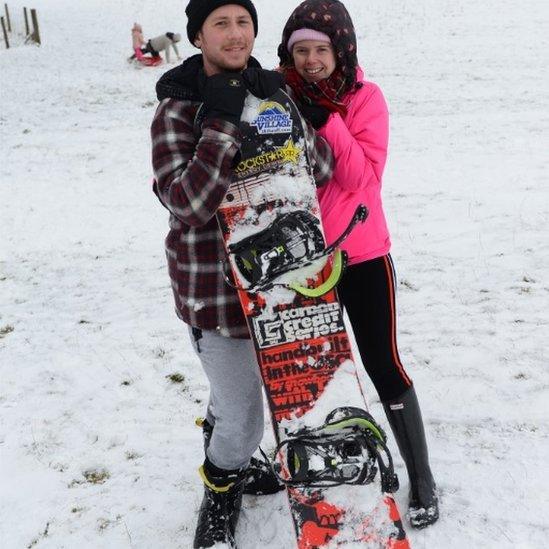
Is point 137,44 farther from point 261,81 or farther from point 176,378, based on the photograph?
point 261,81

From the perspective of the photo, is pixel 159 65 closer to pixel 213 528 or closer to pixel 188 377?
pixel 188 377

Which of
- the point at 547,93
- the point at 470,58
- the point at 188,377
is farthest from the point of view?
the point at 470,58

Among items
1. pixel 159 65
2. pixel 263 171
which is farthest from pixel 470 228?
pixel 159 65

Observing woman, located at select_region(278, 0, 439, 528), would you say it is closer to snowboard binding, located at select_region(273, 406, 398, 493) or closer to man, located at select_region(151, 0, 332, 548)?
man, located at select_region(151, 0, 332, 548)

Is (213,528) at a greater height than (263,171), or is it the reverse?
(263,171)

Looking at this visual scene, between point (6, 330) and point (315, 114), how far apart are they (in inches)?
138

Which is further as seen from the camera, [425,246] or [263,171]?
[425,246]

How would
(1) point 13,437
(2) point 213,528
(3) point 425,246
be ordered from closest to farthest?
1. (2) point 213,528
2. (1) point 13,437
3. (3) point 425,246

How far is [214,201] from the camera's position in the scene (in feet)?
6.51

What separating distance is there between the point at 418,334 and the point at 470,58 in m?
11.2

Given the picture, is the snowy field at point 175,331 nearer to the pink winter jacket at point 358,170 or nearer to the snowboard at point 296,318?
the snowboard at point 296,318

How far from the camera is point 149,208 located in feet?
24.6

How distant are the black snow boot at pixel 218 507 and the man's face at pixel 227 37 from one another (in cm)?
165

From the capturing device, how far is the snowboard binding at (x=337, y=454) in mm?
2174
